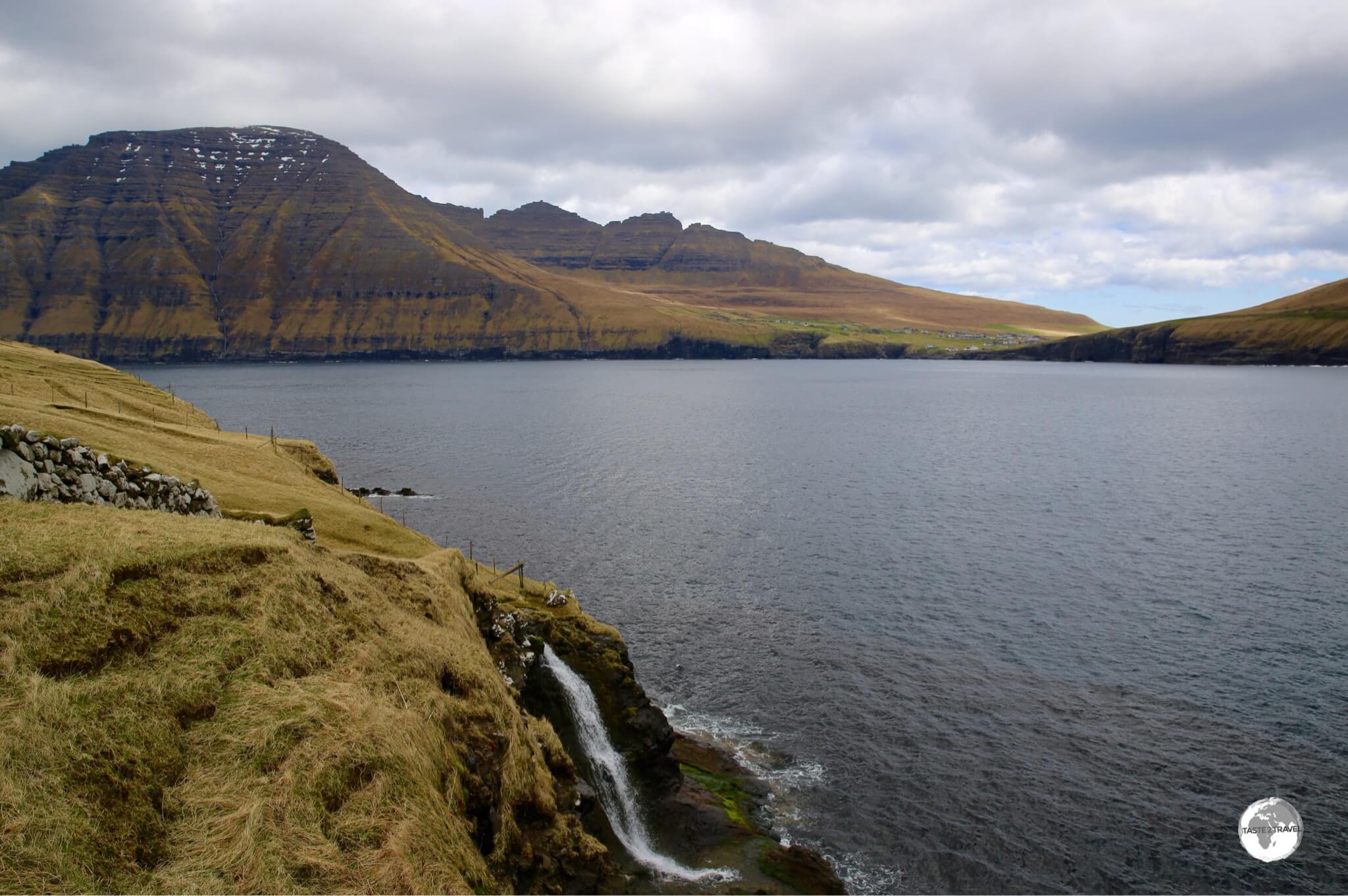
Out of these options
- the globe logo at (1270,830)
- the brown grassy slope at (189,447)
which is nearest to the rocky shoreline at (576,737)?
the brown grassy slope at (189,447)

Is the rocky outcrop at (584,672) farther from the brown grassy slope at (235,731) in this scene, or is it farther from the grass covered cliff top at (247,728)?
the brown grassy slope at (235,731)

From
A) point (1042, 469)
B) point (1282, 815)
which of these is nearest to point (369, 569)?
point (1282, 815)

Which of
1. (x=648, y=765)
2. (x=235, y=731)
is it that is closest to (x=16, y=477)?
(x=235, y=731)

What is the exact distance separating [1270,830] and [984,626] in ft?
66.1

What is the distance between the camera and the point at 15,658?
1670 centimetres

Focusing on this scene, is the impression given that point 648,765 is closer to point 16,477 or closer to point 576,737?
point 576,737

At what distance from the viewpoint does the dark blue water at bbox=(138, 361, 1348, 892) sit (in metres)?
31.2

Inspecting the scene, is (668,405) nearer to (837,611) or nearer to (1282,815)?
(837,611)

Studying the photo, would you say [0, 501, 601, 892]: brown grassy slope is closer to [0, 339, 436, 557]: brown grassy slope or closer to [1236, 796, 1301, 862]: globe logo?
[0, 339, 436, 557]: brown grassy slope

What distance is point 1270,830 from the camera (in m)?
29.9

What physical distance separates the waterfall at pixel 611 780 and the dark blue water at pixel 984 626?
6.10 metres

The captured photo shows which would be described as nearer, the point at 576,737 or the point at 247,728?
the point at 247,728

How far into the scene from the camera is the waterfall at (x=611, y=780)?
28281 millimetres

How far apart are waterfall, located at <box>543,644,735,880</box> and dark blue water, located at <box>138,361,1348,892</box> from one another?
20.0ft
